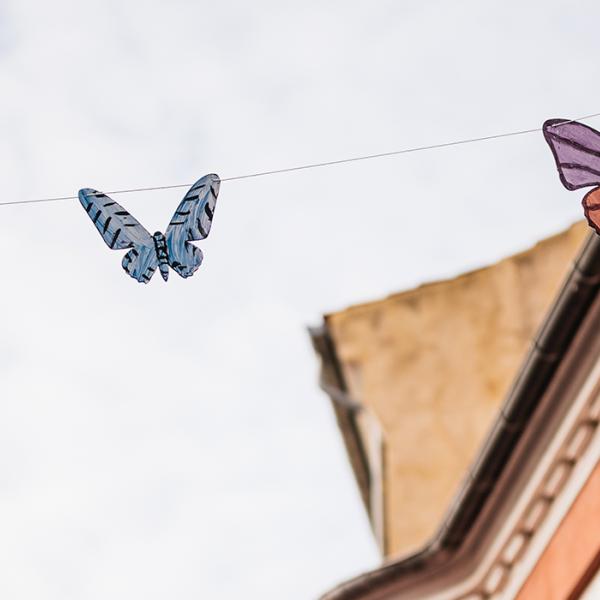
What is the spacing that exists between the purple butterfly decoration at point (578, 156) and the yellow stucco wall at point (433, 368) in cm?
968

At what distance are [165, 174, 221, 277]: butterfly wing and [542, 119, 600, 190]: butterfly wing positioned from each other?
1.86 meters

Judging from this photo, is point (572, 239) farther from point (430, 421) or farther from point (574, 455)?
point (574, 455)

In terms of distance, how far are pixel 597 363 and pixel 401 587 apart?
3.31m

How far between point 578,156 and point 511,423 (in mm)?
4901

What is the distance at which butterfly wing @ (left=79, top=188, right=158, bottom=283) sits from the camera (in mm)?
6633

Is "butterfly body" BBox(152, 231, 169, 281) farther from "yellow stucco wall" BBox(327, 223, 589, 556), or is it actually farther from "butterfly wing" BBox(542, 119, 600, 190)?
"yellow stucco wall" BBox(327, 223, 589, 556)

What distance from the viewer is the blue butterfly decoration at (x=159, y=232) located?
257 inches

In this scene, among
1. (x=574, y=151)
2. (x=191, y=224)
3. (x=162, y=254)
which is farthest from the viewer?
(x=162, y=254)

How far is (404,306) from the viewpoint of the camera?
1678cm

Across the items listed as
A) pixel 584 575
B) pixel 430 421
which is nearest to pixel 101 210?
pixel 584 575

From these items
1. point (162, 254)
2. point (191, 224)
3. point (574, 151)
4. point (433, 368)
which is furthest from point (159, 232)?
point (433, 368)

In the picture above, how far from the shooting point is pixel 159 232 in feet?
22.0

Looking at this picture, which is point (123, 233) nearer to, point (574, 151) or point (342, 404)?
point (574, 151)

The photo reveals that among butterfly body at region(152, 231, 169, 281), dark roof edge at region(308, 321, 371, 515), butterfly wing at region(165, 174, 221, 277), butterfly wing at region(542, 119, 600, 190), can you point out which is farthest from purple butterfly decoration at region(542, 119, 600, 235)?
dark roof edge at region(308, 321, 371, 515)
